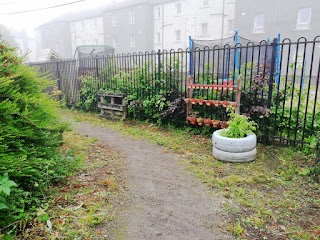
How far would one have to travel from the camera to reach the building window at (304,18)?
18812 mm

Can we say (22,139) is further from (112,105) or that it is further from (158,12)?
(158,12)

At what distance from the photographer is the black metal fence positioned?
4273 mm

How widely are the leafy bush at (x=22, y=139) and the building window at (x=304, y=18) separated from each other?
21.7 metres

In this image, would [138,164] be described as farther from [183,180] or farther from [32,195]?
[32,195]

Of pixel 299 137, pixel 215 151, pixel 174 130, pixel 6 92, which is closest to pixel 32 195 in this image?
pixel 6 92

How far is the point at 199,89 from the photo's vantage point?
5.54 meters

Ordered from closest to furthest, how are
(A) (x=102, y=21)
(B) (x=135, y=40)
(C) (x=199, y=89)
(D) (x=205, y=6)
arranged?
(C) (x=199, y=89) → (D) (x=205, y=6) → (B) (x=135, y=40) → (A) (x=102, y=21)

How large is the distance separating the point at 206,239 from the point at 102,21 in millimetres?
38865

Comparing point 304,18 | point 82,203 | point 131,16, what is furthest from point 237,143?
point 131,16

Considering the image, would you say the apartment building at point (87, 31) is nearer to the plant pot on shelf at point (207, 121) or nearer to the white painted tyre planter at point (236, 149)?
the plant pot on shelf at point (207, 121)

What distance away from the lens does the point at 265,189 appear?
312 cm

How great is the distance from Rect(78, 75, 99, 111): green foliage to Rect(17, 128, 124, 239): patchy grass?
13.6ft

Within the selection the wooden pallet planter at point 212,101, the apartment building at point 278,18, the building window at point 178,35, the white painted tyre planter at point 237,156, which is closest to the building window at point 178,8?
the building window at point 178,35

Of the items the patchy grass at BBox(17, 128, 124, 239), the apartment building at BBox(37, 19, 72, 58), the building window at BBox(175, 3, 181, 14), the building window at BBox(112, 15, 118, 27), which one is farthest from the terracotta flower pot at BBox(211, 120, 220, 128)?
the apartment building at BBox(37, 19, 72, 58)
